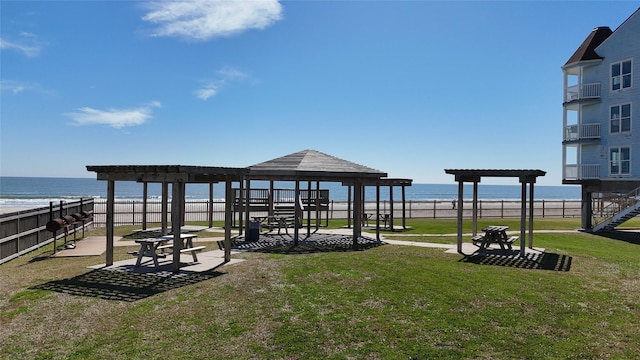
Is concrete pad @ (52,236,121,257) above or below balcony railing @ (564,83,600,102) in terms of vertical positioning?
below

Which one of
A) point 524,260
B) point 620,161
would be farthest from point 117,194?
point 524,260

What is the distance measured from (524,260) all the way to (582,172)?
16.0 meters

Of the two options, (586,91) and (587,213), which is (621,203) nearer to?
(587,213)

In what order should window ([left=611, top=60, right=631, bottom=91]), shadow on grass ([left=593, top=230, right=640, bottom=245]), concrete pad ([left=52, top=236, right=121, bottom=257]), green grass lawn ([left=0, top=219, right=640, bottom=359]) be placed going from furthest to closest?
window ([left=611, top=60, right=631, bottom=91])
shadow on grass ([left=593, top=230, right=640, bottom=245])
concrete pad ([left=52, top=236, right=121, bottom=257])
green grass lawn ([left=0, top=219, right=640, bottom=359])

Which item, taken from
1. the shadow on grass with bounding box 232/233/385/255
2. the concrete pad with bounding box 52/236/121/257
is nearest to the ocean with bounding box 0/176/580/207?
the shadow on grass with bounding box 232/233/385/255

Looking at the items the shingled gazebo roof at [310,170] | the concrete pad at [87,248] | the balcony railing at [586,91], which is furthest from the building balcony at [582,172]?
the concrete pad at [87,248]

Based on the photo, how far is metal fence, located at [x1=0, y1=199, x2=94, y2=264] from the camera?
1182 cm

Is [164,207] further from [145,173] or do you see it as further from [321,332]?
[321,332]

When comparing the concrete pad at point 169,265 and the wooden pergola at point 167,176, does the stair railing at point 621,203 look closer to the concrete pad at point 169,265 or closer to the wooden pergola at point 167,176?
the concrete pad at point 169,265

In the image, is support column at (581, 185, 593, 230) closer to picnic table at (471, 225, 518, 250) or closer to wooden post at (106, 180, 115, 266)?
picnic table at (471, 225, 518, 250)

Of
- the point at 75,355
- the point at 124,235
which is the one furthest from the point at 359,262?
the point at 124,235

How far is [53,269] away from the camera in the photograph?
10703 millimetres

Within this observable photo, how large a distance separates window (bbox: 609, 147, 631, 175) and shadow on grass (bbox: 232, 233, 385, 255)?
16084mm

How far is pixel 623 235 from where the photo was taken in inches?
803
